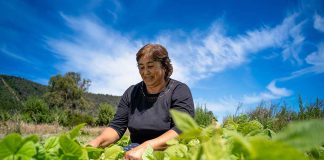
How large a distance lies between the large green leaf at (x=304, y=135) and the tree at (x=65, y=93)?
49.4 meters

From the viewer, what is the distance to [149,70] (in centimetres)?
338

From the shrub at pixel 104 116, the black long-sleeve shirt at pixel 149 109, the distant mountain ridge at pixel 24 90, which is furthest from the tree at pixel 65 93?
the black long-sleeve shirt at pixel 149 109

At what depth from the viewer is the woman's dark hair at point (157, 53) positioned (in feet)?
11.2

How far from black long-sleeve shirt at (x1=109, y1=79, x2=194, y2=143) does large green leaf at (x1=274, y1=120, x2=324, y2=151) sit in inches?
110

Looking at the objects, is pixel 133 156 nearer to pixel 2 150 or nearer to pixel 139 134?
pixel 2 150

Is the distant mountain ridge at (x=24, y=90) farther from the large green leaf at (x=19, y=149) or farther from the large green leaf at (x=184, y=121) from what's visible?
the large green leaf at (x=184, y=121)

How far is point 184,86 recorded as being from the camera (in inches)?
133

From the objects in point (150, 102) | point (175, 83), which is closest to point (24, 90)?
point (150, 102)

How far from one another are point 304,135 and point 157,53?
320cm

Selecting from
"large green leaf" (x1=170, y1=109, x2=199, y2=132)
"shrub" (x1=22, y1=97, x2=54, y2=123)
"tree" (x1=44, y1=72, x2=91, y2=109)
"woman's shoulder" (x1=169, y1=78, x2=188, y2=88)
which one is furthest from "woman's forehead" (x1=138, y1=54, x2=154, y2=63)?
"tree" (x1=44, y1=72, x2=91, y2=109)

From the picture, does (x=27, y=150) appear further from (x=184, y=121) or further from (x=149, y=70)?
(x=149, y=70)

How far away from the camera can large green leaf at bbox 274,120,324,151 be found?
0.27 metres

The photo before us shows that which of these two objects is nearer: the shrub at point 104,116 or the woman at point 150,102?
the woman at point 150,102

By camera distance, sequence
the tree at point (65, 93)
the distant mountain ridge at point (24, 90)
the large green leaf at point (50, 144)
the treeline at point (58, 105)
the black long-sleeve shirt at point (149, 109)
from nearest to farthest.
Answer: the large green leaf at point (50, 144) < the black long-sleeve shirt at point (149, 109) < the treeline at point (58, 105) < the tree at point (65, 93) < the distant mountain ridge at point (24, 90)
